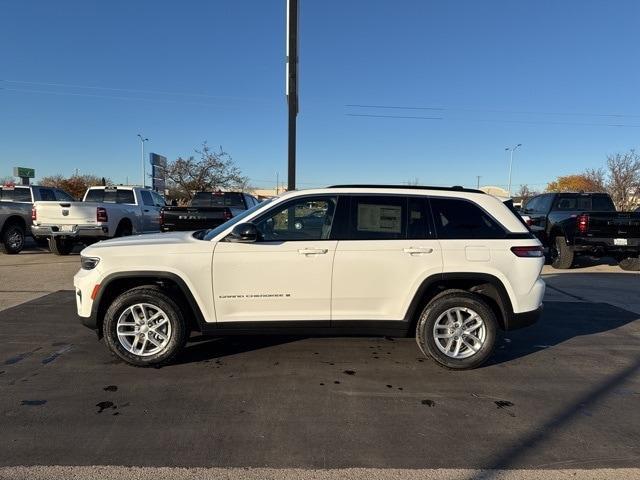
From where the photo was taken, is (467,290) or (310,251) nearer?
(310,251)

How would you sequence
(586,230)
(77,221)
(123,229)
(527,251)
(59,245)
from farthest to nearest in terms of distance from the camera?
(123,229)
(59,245)
(77,221)
(586,230)
(527,251)

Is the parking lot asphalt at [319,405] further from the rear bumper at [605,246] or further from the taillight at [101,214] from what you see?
the taillight at [101,214]

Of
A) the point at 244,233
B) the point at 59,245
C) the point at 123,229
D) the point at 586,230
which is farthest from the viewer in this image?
the point at 123,229

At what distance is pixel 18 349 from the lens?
525cm

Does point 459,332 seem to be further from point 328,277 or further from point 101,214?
point 101,214

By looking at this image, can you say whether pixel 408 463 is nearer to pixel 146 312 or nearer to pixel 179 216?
pixel 146 312

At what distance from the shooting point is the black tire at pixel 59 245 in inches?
516

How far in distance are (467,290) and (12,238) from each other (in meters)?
13.8

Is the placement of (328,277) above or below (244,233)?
below

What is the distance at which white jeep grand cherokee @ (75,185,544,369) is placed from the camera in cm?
462

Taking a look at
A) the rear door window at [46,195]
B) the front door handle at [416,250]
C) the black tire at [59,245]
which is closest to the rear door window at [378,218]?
the front door handle at [416,250]

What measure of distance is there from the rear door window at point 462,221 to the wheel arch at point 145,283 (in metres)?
2.53

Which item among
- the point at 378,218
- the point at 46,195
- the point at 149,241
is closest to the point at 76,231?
the point at 46,195

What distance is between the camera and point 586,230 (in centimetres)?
1120
